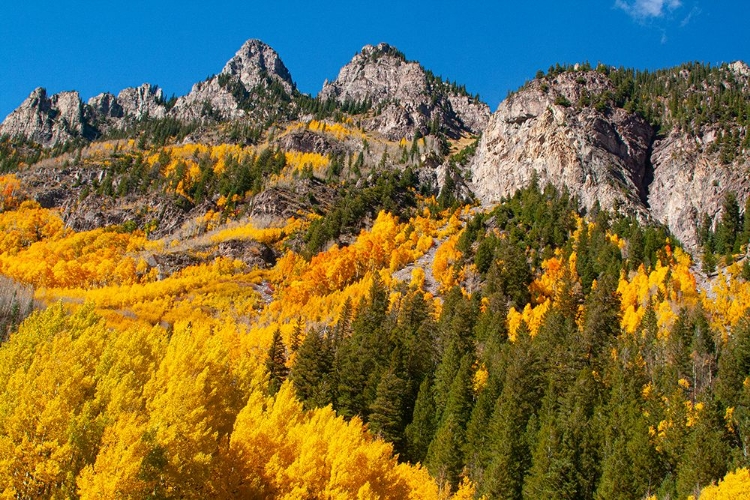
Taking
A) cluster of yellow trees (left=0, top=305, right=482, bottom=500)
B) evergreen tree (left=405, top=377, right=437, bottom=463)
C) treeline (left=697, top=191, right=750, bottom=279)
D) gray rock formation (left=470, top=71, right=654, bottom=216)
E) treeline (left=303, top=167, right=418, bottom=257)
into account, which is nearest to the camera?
cluster of yellow trees (left=0, top=305, right=482, bottom=500)

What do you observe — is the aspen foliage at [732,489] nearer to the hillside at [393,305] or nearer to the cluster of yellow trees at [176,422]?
the cluster of yellow trees at [176,422]

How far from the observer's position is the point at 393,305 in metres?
82.6

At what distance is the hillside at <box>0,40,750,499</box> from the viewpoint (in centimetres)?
2447

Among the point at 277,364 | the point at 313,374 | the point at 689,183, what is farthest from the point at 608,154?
the point at 277,364

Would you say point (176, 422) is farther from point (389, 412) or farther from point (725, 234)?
point (725, 234)

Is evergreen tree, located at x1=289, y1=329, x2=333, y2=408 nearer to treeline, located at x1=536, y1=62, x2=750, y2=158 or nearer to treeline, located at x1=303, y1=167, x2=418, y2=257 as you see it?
treeline, located at x1=303, y1=167, x2=418, y2=257

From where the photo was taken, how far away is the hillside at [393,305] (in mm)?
24469

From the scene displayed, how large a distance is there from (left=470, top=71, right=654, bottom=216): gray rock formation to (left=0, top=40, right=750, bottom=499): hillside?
80cm

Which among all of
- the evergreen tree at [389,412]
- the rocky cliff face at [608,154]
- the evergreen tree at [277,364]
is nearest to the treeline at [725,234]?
the rocky cliff face at [608,154]

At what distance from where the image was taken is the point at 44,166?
167m

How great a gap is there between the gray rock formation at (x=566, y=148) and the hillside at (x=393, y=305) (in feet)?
2.62

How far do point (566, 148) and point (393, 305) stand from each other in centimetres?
7818

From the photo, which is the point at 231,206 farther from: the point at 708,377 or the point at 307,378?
the point at 708,377

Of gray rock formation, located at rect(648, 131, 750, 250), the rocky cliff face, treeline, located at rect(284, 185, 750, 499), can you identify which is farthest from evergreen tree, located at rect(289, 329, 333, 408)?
gray rock formation, located at rect(648, 131, 750, 250)
